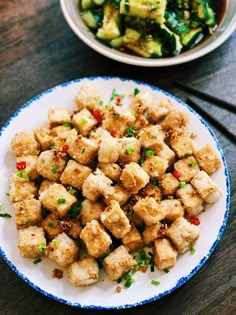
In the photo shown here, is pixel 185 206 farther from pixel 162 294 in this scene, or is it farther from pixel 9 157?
pixel 9 157

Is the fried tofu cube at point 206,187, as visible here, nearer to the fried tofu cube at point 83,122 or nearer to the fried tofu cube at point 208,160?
the fried tofu cube at point 208,160

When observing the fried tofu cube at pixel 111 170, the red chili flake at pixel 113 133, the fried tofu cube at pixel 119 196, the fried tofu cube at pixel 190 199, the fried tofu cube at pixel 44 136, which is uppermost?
the fried tofu cube at pixel 44 136

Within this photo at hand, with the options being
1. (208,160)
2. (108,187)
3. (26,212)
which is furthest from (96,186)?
(208,160)

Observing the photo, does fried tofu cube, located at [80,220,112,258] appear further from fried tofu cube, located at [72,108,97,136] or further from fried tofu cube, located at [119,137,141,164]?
fried tofu cube, located at [72,108,97,136]

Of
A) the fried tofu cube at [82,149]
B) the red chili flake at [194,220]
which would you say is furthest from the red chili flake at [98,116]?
the red chili flake at [194,220]

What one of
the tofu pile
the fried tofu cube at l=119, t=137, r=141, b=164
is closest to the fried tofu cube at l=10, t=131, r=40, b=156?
the tofu pile
